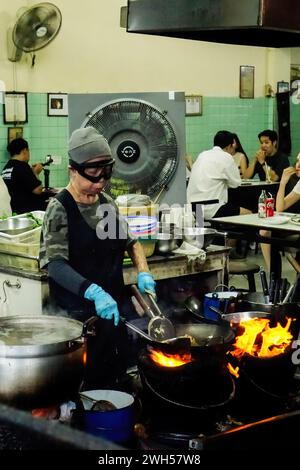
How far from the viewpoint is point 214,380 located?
10.5 ft

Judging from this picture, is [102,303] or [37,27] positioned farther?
[37,27]

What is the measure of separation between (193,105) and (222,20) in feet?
28.9

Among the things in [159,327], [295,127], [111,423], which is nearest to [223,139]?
[295,127]

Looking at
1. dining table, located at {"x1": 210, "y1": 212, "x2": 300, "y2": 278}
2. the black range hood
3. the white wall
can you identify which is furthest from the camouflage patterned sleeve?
the white wall

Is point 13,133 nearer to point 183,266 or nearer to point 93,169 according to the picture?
point 183,266

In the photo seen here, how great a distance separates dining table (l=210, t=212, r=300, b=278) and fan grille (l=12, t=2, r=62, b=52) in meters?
3.26

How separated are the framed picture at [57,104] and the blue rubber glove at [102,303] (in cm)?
643

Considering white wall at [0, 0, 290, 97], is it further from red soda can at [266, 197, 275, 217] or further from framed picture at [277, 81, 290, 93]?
red soda can at [266, 197, 275, 217]

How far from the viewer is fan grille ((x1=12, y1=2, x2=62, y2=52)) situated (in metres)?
8.61

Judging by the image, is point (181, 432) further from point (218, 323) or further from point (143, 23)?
point (143, 23)

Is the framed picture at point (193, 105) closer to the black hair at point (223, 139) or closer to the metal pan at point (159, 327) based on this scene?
the black hair at point (223, 139)

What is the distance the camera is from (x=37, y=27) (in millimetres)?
8852

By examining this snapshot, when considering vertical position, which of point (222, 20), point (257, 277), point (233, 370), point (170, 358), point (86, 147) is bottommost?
point (257, 277)

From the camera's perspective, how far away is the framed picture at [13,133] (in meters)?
9.16
